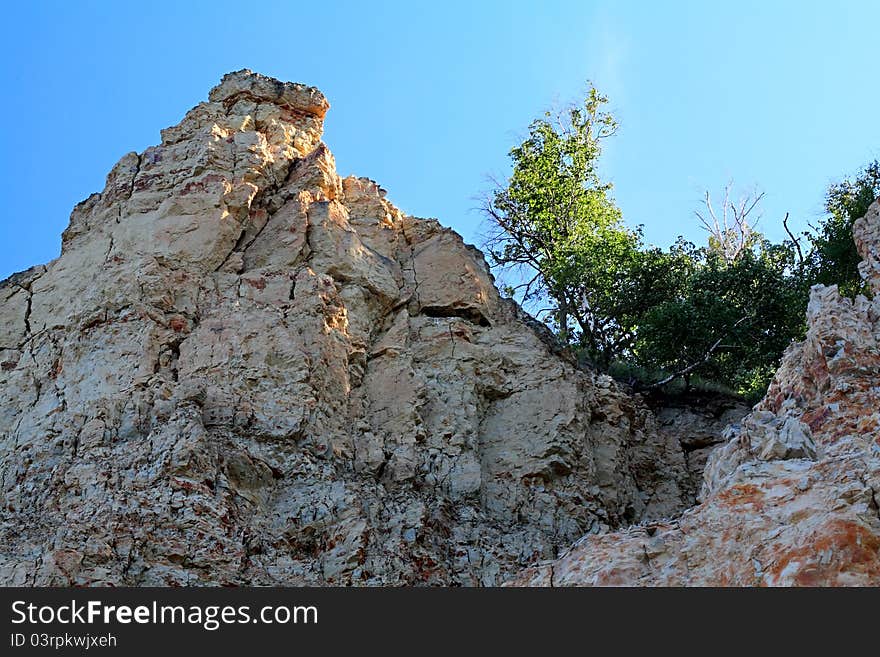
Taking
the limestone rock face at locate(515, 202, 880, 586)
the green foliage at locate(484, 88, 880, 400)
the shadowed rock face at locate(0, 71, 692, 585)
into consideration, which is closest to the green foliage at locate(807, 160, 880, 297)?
the green foliage at locate(484, 88, 880, 400)

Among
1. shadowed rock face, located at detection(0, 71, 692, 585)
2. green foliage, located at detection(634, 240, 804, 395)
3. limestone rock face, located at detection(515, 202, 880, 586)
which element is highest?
green foliage, located at detection(634, 240, 804, 395)

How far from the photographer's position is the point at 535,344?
19.2 metres

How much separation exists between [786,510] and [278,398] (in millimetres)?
7669

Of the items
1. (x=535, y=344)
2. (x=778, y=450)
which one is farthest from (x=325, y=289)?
(x=778, y=450)

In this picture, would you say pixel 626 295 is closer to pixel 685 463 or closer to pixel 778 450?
pixel 685 463

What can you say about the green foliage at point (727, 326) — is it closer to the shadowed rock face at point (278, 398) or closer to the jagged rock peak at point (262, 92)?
the shadowed rock face at point (278, 398)

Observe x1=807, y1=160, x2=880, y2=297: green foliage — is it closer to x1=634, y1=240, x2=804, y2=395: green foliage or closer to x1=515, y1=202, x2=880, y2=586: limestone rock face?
x1=634, y1=240, x2=804, y2=395: green foliage

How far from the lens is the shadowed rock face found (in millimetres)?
13906

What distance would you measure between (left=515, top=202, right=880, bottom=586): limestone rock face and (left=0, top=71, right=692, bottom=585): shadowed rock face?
3868 millimetres

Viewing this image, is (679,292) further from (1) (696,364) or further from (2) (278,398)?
(2) (278,398)

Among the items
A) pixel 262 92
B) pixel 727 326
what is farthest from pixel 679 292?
pixel 262 92

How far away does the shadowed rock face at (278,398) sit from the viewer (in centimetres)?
1391

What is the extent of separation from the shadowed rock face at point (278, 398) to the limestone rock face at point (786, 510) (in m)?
3.87

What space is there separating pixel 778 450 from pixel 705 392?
35.3 feet
